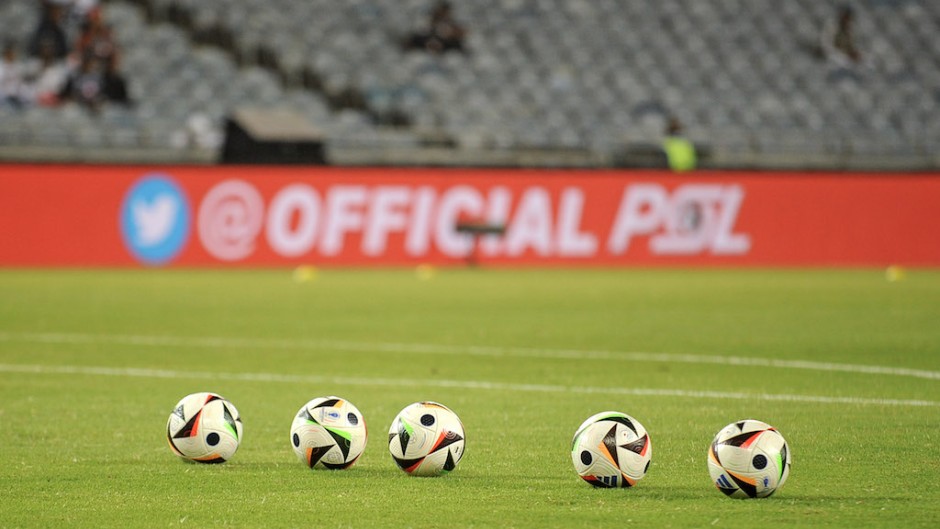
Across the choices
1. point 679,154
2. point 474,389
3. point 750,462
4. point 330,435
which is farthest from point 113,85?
point 750,462

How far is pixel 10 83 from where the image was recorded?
2505cm

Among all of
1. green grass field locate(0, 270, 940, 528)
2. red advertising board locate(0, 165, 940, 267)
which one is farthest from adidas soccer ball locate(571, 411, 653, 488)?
red advertising board locate(0, 165, 940, 267)

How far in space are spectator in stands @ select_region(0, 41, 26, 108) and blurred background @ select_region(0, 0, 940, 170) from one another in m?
0.03

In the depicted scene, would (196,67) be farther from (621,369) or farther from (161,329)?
(621,369)

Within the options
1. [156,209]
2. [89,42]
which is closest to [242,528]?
[156,209]

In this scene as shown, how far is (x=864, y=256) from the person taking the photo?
26109 mm

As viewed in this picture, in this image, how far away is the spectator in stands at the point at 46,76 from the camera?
25.3 meters

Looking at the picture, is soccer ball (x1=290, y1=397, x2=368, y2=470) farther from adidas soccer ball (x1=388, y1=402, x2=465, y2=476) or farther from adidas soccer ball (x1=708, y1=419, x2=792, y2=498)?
adidas soccer ball (x1=708, y1=419, x2=792, y2=498)

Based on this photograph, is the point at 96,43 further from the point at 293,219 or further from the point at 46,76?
the point at 293,219

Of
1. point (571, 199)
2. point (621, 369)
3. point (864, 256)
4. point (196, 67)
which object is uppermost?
point (621, 369)

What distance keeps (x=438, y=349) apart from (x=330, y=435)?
6257 mm

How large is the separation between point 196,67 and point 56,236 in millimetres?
5945

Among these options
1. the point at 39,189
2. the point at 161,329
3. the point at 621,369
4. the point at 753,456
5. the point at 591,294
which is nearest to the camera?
the point at 753,456

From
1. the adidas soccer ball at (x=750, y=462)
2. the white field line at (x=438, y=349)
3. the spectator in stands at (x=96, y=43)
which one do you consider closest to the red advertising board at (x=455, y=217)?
the spectator in stands at (x=96, y=43)
